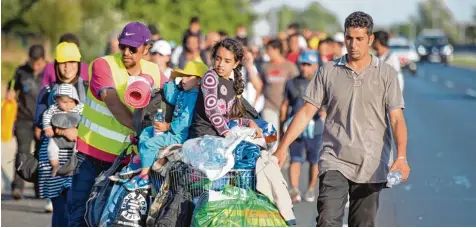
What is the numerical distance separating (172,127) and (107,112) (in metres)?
0.85

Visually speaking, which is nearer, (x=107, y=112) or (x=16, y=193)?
(x=107, y=112)

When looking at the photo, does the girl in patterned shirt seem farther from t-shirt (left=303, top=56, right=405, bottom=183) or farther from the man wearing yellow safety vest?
the man wearing yellow safety vest

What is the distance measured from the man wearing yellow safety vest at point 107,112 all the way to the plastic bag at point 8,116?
5360 millimetres

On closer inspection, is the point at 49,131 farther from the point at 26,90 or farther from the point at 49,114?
the point at 26,90

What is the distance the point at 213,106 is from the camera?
7520 mm

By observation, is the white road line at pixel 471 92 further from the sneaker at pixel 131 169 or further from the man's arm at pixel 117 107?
the sneaker at pixel 131 169

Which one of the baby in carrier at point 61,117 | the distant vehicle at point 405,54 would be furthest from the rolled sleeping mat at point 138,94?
the distant vehicle at point 405,54

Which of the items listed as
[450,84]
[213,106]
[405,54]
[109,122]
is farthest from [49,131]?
[405,54]

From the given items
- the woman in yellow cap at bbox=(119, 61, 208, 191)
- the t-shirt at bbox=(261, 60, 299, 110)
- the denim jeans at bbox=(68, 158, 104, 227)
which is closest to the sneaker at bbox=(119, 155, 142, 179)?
the woman in yellow cap at bbox=(119, 61, 208, 191)

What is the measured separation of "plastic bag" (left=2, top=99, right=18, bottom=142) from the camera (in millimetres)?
13820

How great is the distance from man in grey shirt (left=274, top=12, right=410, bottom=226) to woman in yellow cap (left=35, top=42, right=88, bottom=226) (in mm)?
2394

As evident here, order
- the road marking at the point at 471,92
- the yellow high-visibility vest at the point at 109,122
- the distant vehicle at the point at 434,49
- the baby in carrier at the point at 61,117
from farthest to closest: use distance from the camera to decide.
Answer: the distant vehicle at the point at 434,49, the road marking at the point at 471,92, the baby in carrier at the point at 61,117, the yellow high-visibility vest at the point at 109,122

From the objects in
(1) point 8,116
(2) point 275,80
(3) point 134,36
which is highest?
(3) point 134,36

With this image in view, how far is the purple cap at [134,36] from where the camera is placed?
8180 millimetres
